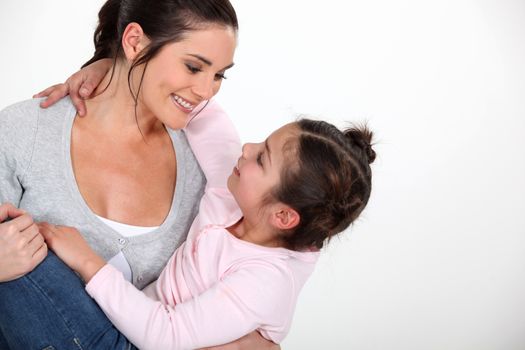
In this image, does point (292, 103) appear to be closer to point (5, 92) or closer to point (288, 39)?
point (288, 39)

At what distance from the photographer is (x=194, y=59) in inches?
76.9

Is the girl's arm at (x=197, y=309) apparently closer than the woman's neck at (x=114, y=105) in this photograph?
Yes

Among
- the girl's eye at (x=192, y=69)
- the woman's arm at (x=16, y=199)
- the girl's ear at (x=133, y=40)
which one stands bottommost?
the woman's arm at (x=16, y=199)

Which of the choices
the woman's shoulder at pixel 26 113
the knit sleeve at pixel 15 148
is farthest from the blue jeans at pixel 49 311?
the woman's shoulder at pixel 26 113

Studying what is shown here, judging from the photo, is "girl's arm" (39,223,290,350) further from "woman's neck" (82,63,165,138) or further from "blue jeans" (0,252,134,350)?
"woman's neck" (82,63,165,138)

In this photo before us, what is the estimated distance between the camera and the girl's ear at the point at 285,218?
6.53ft

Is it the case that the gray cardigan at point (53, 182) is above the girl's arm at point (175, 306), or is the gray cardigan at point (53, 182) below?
above

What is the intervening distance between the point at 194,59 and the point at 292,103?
1512 mm

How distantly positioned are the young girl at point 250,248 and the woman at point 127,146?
0.28 feet

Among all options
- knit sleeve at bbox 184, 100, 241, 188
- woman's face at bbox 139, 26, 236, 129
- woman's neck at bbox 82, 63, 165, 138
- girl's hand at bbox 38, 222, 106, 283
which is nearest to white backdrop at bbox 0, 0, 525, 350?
knit sleeve at bbox 184, 100, 241, 188

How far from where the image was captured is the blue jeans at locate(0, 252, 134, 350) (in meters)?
1.75

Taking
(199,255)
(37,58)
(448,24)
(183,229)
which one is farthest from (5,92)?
(448,24)

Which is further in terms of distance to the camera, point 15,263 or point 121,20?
point 121,20

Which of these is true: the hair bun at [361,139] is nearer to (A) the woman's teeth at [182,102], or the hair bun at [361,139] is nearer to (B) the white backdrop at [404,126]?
(A) the woman's teeth at [182,102]
